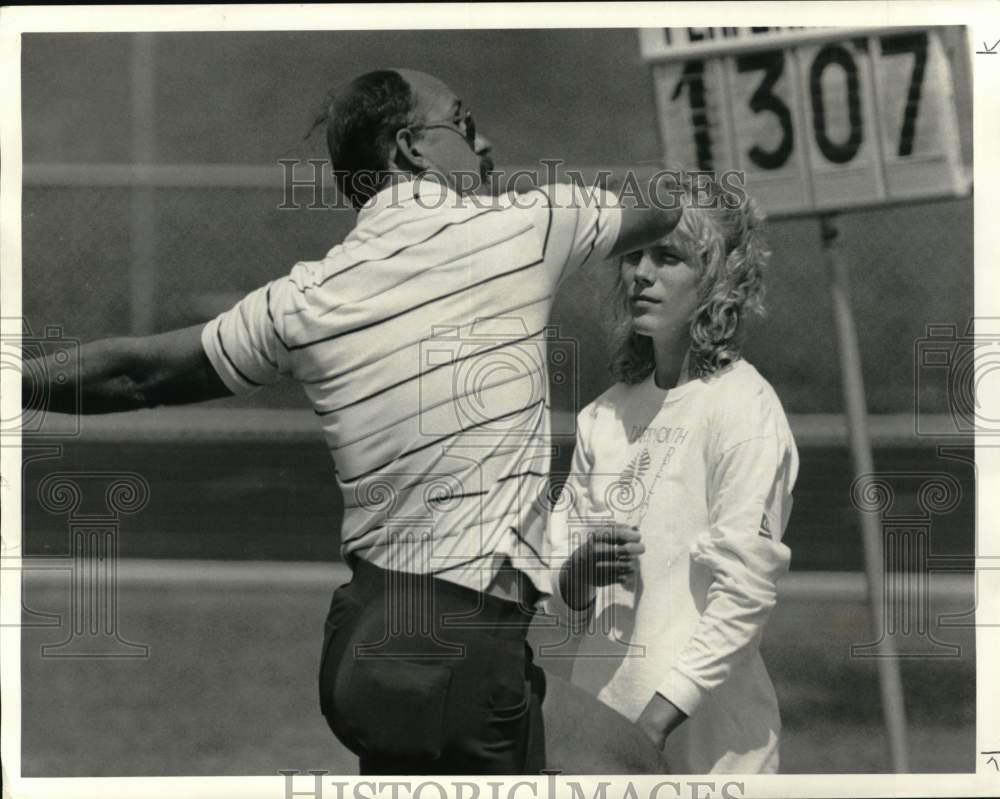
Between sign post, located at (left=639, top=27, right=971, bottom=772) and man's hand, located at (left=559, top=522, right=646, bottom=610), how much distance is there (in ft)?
1.89

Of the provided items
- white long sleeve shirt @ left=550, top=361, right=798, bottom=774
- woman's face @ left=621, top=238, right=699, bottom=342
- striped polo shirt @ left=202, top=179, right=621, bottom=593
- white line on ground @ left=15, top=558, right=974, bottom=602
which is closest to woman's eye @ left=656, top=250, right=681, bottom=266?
woman's face @ left=621, top=238, right=699, bottom=342

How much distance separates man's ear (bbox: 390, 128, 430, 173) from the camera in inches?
130

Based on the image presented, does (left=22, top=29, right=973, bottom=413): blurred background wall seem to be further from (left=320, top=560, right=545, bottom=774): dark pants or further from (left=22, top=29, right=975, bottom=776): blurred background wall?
(left=320, top=560, right=545, bottom=774): dark pants

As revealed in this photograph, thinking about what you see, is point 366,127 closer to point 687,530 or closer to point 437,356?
point 437,356

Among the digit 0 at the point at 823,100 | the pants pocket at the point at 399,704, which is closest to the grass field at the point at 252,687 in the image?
the pants pocket at the point at 399,704

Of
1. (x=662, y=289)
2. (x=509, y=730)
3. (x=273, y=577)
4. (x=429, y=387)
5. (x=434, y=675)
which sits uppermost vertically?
(x=662, y=289)

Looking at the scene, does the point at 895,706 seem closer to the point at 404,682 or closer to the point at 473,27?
A: the point at 404,682

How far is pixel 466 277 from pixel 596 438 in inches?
18.4

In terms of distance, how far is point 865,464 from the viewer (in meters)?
3.36

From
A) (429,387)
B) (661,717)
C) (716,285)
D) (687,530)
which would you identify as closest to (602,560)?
(687,530)

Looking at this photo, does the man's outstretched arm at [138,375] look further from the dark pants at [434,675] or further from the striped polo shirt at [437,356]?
the dark pants at [434,675]

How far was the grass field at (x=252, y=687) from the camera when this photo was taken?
3.36m

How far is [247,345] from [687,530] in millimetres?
1075

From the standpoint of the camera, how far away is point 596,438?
3.32 meters
